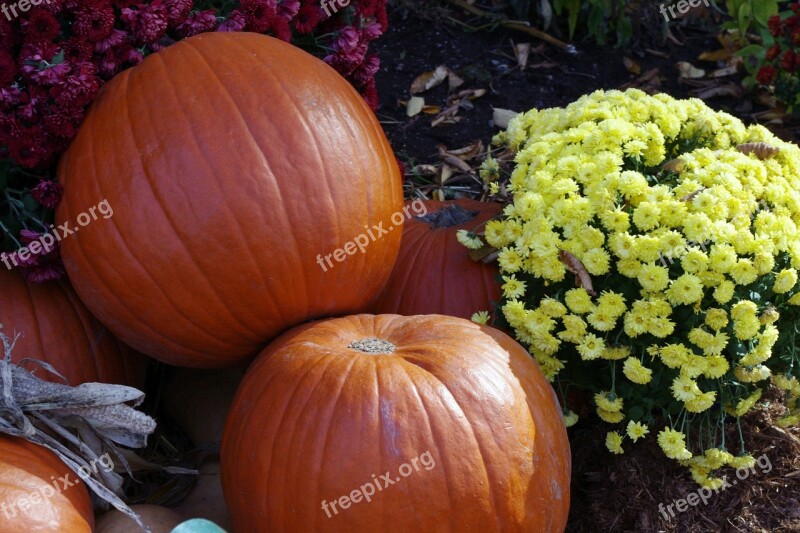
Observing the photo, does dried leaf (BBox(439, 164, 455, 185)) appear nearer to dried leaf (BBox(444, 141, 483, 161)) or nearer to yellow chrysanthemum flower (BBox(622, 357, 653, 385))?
dried leaf (BBox(444, 141, 483, 161))

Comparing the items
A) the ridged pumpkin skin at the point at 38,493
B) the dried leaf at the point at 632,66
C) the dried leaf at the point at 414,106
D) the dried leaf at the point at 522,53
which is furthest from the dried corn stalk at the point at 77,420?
the dried leaf at the point at 632,66

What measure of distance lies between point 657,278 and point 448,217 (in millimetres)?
812

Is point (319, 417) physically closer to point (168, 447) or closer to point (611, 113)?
point (168, 447)

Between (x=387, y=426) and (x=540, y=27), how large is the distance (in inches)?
119

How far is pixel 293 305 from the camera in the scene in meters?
2.23

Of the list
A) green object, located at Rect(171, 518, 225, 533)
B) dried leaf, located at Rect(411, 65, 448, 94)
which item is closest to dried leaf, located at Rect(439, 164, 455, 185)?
dried leaf, located at Rect(411, 65, 448, 94)

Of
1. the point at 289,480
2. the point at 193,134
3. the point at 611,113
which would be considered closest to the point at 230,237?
the point at 193,134

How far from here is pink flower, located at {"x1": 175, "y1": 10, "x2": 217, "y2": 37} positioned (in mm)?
2395

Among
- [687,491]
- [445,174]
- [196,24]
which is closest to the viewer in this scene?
[687,491]

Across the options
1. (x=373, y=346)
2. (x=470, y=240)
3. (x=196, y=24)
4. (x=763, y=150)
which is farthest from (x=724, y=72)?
(x=373, y=346)

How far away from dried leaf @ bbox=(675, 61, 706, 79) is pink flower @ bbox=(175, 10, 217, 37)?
258cm

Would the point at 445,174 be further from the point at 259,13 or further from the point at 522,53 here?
the point at 259,13

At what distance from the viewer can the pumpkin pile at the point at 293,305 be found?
6.20 feet

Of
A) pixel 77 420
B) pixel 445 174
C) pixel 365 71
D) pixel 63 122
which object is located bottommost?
pixel 445 174
